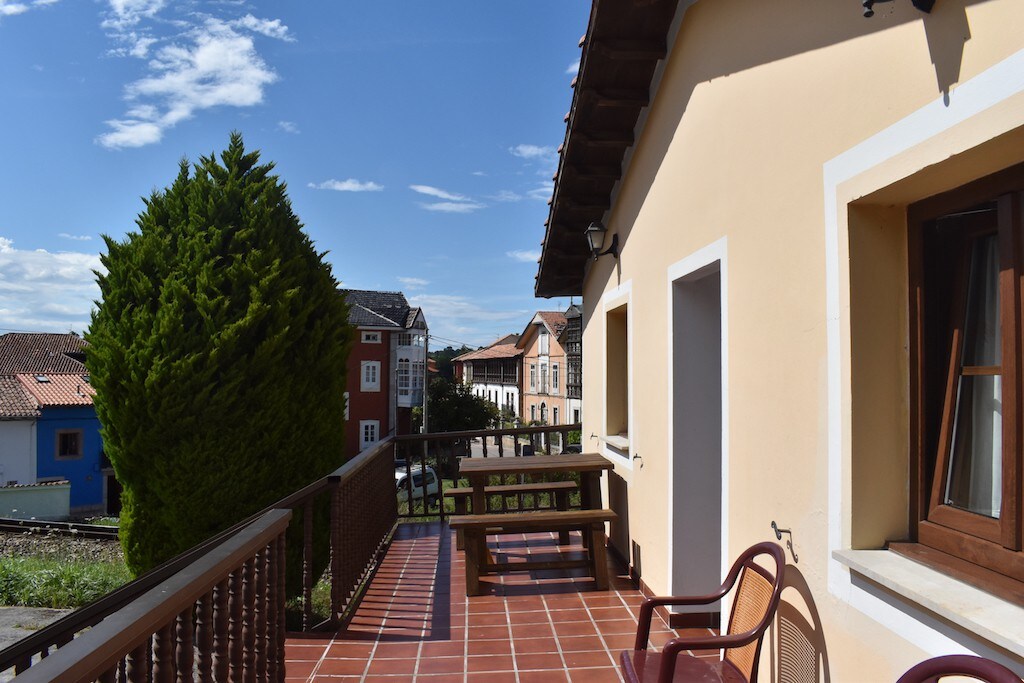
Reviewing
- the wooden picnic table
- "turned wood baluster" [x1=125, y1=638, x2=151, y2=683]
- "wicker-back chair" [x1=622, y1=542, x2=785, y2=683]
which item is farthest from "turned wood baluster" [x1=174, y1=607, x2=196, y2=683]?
the wooden picnic table

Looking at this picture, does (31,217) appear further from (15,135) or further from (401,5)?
(401,5)

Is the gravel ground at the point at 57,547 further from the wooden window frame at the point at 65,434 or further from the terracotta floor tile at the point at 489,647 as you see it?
the wooden window frame at the point at 65,434

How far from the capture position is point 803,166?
2.72 metres

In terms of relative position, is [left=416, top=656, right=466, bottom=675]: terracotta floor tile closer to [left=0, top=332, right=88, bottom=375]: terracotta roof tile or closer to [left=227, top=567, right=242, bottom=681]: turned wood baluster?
[left=227, top=567, right=242, bottom=681]: turned wood baluster

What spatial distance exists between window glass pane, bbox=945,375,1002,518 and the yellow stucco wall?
199mm

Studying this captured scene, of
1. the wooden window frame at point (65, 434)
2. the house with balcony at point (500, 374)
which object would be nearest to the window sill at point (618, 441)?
the wooden window frame at point (65, 434)

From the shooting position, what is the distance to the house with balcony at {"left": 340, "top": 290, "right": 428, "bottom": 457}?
120 feet

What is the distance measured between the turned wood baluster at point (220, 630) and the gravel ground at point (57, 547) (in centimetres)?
1434

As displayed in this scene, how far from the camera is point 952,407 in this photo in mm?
2137

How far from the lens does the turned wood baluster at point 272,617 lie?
2.96 meters

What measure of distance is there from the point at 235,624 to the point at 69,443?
116ft

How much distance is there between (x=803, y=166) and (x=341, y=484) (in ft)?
10.8

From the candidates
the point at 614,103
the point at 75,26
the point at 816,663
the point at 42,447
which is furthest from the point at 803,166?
the point at 42,447

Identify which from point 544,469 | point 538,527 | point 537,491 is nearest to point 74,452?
point 537,491
